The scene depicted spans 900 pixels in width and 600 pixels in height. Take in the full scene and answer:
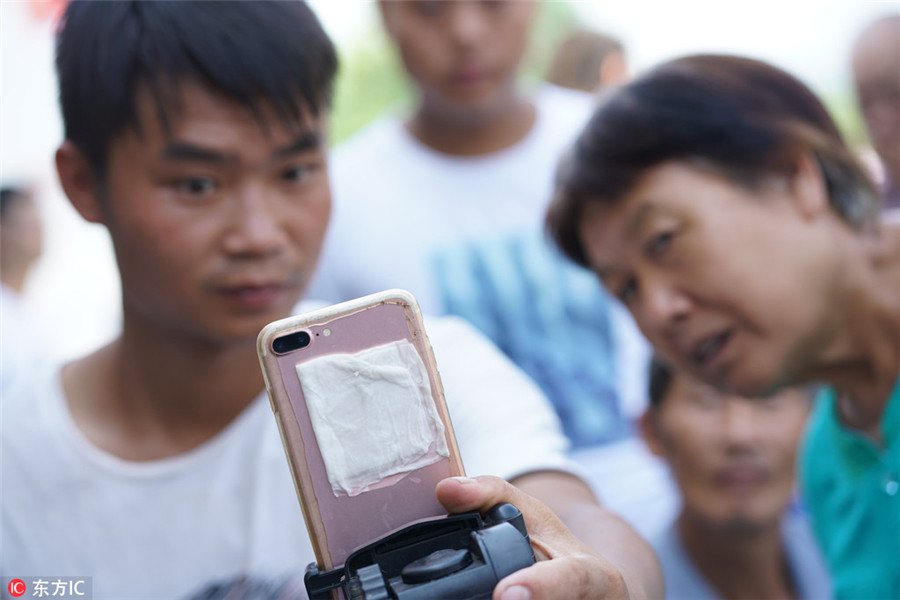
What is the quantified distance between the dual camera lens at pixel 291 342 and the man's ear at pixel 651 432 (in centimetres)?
127

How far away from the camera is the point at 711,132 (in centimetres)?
127

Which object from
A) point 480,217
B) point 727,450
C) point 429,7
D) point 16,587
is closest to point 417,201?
point 480,217

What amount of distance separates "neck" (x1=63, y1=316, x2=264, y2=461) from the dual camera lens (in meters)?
0.50

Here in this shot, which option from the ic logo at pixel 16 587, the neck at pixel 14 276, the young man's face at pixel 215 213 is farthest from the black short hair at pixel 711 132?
the neck at pixel 14 276

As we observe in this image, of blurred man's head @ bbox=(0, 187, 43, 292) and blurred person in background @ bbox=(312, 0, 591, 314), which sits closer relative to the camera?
blurred person in background @ bbox=(312, 0, 591, 314)

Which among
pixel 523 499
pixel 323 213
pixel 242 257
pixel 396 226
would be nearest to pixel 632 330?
pixel 396 226

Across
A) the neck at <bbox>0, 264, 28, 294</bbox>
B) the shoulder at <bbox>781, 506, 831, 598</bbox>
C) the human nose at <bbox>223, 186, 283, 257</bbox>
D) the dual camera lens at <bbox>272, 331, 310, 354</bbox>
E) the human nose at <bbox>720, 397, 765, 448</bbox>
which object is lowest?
the shoulder at <bbox>781, 506, 831, 598</bbox>

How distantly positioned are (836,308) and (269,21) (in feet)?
3.15

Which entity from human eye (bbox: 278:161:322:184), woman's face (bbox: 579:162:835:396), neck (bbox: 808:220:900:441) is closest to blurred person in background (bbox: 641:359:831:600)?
neck (bbox: 808:220:900:441)

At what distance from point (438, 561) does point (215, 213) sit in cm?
62

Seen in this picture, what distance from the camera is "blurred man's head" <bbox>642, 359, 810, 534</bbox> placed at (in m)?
1.71

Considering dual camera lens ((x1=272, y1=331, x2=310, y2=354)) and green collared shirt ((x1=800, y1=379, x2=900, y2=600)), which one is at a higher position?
dual camera lens ((x1=272, y1=331, x2=310, y2=354))

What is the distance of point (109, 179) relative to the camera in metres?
1.16

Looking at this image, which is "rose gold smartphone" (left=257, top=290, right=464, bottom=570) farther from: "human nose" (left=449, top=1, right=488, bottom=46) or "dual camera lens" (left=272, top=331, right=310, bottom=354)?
"human nose" (left=449, top=1, right=488, bottom=46)
